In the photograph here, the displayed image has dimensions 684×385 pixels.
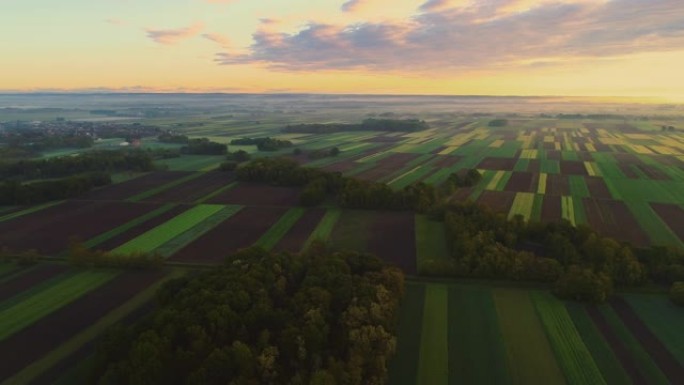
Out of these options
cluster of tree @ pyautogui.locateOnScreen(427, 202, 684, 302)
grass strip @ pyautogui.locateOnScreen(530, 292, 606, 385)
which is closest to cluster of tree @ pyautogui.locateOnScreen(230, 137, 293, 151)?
cluster of tree @ pyautogui.locateOnScreen(427, 202, 684, 302)

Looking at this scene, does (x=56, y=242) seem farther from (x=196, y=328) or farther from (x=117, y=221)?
(x=196, y=328)

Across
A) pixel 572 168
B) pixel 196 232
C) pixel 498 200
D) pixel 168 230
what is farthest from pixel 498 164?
pixel 168 230

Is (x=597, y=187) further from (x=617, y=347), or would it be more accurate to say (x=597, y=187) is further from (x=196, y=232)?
(x=196, y=232)

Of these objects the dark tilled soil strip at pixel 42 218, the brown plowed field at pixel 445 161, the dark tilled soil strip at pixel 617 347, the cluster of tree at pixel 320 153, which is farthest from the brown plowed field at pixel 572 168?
the dark tilled soil strip at pixel 42 218

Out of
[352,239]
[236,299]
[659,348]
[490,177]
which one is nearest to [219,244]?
[352,239]

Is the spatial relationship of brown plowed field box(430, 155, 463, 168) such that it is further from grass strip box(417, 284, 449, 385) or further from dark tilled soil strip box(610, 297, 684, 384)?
dark tilled soil strip box(610, 297, 684, 384)

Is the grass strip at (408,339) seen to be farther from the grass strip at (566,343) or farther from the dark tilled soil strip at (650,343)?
the dark tilled soil strip at (650,343)

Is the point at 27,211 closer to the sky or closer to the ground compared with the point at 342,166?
closer to the ground
